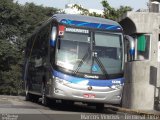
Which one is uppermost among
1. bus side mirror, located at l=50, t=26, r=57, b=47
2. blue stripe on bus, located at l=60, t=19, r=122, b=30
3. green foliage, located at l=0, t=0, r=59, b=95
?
blue stripe on bus, located at l=60, t=19, r=122, b=30

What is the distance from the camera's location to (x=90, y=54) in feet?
58.5

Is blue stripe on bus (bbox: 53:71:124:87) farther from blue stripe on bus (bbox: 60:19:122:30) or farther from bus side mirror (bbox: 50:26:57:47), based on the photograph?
blue stripe on bus (bbox: 60:19:122:30)

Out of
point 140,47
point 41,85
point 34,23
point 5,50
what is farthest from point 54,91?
point 34,23

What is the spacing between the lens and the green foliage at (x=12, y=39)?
55406mm

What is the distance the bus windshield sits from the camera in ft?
58.2

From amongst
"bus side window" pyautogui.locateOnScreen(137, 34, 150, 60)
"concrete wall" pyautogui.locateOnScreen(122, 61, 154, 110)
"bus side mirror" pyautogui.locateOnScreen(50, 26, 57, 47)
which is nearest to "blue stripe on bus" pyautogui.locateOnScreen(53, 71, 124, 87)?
"bus side mirror" pyautogui.locateOnScreen(50, 26, 57, 47)

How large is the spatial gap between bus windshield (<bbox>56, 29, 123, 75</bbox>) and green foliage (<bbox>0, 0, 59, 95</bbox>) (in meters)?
37.2

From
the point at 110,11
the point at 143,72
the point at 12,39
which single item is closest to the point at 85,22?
the point at 143,72

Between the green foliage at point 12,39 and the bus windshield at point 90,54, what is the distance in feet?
122

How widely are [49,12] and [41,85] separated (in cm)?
4252

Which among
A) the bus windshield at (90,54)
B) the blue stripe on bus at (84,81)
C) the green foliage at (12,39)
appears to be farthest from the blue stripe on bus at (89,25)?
the green foliage at (12,39)

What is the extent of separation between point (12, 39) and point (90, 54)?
4073 cm

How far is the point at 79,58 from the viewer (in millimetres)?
17781

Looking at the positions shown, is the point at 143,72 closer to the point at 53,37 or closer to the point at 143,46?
the point at 143,46
